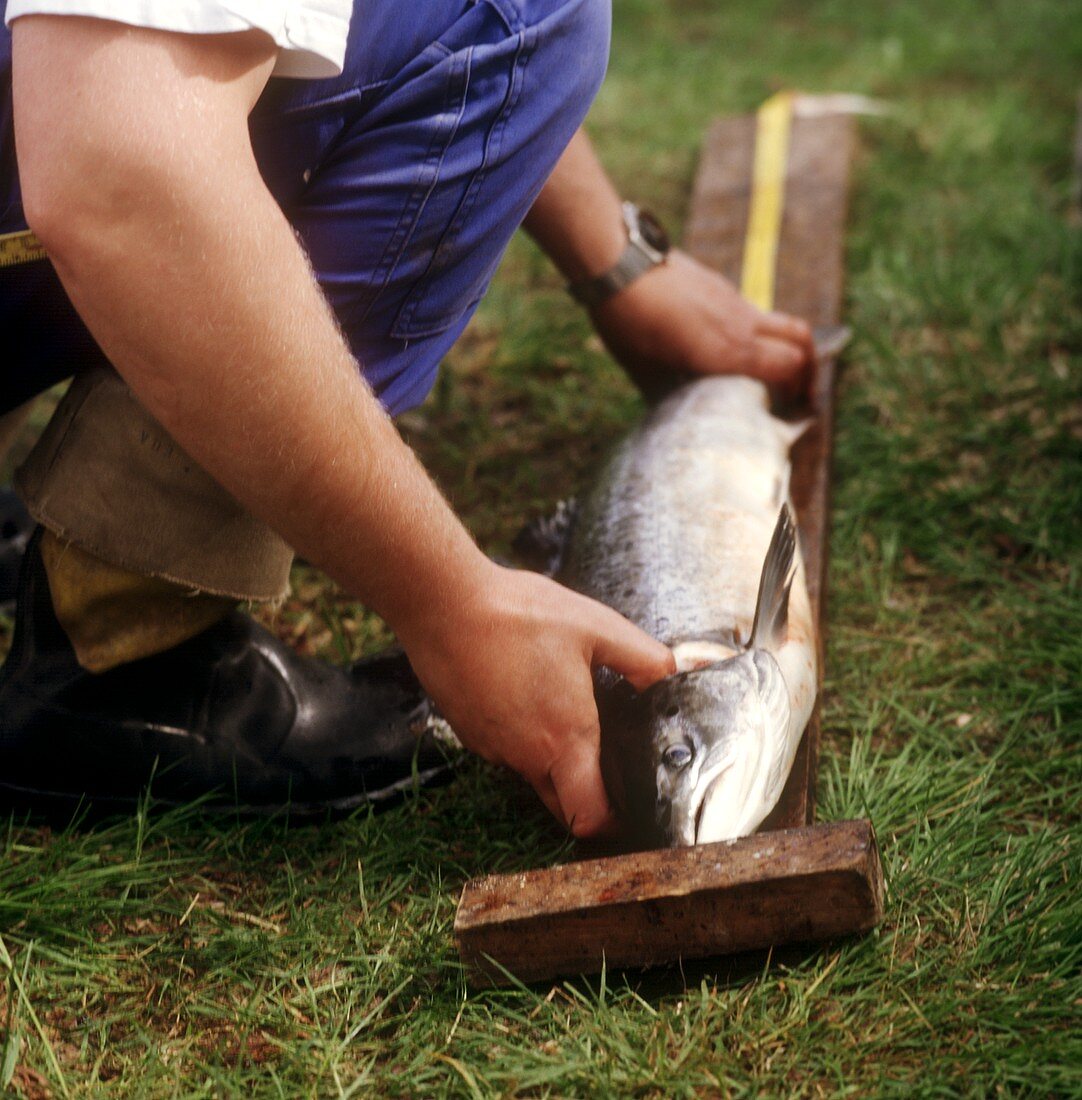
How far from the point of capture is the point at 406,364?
229 cm

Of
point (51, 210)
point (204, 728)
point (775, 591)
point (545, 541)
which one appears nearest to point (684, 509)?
point (545, 541)

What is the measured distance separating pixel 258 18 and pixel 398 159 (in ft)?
1.70

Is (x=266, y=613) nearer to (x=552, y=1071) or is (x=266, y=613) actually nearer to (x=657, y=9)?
(x=552, y=1071)

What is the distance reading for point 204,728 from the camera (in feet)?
7.71

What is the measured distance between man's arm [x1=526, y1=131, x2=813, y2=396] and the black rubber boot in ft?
4.14

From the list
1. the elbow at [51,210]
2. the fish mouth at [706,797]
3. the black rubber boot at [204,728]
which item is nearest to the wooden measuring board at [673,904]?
the fish mouth at [706,797]

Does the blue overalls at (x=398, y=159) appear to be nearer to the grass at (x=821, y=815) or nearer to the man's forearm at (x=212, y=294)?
the man's forearm at (x=212, y=294)

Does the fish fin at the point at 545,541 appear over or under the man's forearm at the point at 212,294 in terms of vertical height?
under

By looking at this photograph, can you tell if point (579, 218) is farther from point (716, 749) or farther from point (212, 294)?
point (212, 294)

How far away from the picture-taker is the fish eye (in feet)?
6.56

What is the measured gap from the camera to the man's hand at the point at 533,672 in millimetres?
1882

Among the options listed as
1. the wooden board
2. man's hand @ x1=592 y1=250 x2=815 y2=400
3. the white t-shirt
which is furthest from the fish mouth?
man's hand @ x1=592 y1=250 x2=815 y2=400

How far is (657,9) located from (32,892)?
5767 millimetres

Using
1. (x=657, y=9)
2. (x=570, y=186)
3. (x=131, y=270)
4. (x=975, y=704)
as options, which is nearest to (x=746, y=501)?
(x=975, y=704)
